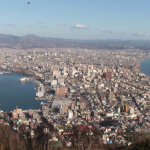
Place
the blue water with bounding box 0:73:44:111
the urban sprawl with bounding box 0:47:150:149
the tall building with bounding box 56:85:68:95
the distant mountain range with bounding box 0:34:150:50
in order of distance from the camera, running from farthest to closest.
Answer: the distant mountain range with bounding box 0:34:150:50, the tall building with bounding box 56:85:68:95, the blue water with bounding box 0:73:44:111, the urban sprawl with bounding box 0:47:150:149

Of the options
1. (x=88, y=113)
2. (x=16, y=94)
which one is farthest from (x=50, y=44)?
(x=88, y=113)

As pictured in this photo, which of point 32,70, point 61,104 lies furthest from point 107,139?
point 32,70

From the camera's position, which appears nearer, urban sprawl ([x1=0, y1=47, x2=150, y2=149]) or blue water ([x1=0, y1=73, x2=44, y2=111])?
urban sprawl ([x1=0, y1=47, x2=150, y2=149])

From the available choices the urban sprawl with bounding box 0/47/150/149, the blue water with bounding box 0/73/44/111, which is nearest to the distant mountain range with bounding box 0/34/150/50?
the blue water with bounding box 0/73/44/111

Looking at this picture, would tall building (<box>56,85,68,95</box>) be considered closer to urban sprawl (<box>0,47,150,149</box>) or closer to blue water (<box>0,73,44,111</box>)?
urban sprawl (<box>0,47,150,149</box>)

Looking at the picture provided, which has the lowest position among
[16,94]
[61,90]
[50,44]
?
[16,94]

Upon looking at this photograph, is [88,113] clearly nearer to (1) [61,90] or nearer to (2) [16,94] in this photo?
(1) [61,90]

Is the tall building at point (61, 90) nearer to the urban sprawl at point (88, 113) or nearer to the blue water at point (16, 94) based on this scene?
the urban sprawl at point (88, 113)

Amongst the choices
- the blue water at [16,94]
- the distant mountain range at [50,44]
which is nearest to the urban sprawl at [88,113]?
the blue water at [16,94]
